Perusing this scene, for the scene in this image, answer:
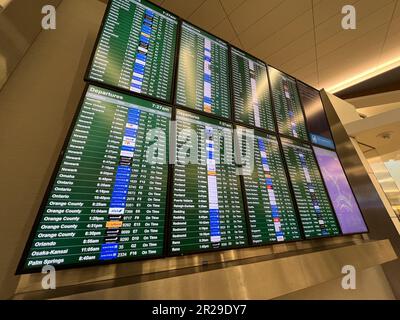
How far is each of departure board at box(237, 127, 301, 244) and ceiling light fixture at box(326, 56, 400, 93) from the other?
346 cm

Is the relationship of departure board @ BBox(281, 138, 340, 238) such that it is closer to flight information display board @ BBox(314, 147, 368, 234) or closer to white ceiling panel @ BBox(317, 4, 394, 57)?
A: flight information display board @ BBox(314, 147, 368, 234)

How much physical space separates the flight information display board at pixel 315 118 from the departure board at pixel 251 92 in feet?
1.87

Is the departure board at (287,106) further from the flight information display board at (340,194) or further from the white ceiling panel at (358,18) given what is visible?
the white ceiling panel at (358,18)

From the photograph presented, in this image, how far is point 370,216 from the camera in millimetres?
2064

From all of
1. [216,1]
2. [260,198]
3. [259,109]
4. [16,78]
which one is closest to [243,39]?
[216,1]

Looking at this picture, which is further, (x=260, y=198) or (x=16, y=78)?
(x=260, y=198)

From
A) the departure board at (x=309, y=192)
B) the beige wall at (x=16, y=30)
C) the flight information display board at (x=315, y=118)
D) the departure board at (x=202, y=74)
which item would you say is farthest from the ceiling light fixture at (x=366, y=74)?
the beige wall at (x=16, y=30)

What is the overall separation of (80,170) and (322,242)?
172cm

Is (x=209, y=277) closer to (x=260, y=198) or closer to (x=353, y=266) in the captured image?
(x=260, y=198)

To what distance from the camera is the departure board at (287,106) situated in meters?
1.82

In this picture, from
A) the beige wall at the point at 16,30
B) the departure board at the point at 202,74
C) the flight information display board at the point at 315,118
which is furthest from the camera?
the flight information display board at the point at 315,118

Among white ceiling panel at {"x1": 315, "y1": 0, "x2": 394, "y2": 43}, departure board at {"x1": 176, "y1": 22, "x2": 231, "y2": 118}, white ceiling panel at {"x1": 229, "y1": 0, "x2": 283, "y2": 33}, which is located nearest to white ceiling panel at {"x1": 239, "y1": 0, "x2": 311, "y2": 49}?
white ceiling panel at {"x1": 229, "y1": 0, "x2": 283, "y2": 33}

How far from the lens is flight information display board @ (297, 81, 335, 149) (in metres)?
2.03

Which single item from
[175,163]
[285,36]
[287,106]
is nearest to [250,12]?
[285,36]
